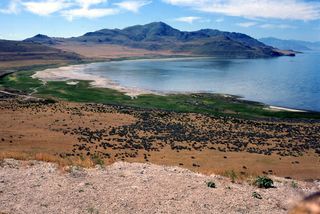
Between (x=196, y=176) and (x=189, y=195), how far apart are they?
299 cm

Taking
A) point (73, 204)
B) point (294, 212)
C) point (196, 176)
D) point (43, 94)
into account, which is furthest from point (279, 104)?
point (294, 212)

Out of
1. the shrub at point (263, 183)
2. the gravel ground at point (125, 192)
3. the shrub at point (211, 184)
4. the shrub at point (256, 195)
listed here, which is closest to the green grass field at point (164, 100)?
the shrub at point (263, 183)

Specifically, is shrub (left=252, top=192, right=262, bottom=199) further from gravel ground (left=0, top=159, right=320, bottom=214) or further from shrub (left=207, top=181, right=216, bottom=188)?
shrub (left=207, top=181, right=216, bottom=188)

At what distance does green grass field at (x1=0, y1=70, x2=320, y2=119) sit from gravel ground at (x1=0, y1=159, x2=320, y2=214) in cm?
5604

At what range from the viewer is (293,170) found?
34.2 metres

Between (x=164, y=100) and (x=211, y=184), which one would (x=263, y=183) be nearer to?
(x=211, y=184)

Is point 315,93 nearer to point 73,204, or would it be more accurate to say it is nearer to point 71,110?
point 71,110

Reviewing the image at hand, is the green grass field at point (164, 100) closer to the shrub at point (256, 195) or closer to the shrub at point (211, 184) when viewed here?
the shrub at point (211, 184)

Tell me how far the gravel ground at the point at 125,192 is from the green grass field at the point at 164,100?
184ft

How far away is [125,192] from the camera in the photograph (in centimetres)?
1515

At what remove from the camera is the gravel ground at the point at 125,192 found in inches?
539

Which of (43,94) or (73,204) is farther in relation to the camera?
(43,94)

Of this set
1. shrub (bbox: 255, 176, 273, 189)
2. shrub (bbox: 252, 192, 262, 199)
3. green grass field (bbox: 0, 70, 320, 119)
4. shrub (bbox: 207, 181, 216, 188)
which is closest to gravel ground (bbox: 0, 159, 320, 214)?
shrub (bbox: 252, 192, 262, 199)

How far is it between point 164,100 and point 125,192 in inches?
2825
